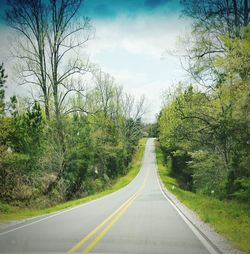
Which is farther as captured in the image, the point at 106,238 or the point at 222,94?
the point at 222,94

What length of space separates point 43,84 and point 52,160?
6.53 meters

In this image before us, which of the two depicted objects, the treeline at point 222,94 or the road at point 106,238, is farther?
the treeline at point 222,94

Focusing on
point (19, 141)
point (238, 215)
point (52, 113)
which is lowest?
point (238, 215)

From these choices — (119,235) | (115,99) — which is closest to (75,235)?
(119,235)

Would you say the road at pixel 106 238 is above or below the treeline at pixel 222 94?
below

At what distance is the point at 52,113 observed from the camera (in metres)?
29.3

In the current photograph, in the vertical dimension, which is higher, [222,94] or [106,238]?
[222,94]

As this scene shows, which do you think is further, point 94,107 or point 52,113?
point 94,107

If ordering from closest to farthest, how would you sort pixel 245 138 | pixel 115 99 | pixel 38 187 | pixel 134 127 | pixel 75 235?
pixel 75 235, pixel 245 138, pixel 38 187, pixel 115 99, pixel 134 127

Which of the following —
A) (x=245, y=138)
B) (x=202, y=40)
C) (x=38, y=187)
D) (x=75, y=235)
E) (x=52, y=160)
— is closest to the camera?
(x=75, y=235)

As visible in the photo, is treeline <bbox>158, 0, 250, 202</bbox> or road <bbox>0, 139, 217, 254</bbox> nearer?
road <bbox>0, 139, 217, 254</bbox>

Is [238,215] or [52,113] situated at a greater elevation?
[52,113]

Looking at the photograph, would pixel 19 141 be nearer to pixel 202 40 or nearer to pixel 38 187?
pixel 38 187

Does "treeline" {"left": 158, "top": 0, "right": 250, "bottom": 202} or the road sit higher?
"treeline" {"left": 158, "top": 0, "right": 250, "bottom": 202}
